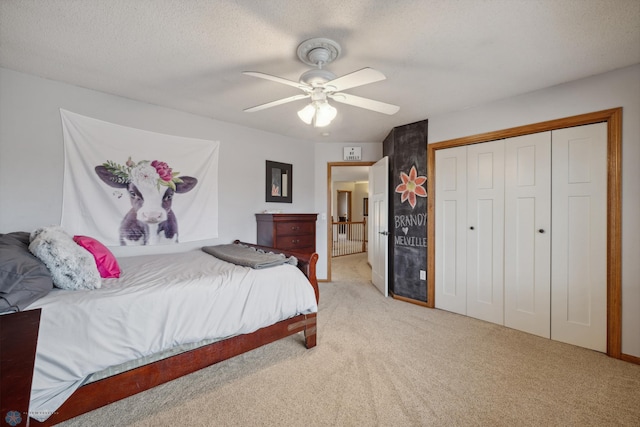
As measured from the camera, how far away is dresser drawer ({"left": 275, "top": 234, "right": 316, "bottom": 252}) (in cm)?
339

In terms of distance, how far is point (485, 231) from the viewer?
2.80 m

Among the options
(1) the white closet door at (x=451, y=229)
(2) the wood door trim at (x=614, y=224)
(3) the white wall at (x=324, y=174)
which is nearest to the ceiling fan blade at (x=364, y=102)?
(1) the white closet door at (x=451, y=229)

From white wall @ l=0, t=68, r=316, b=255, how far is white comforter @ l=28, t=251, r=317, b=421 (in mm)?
939

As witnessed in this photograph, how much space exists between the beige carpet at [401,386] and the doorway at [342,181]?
6.53 ft

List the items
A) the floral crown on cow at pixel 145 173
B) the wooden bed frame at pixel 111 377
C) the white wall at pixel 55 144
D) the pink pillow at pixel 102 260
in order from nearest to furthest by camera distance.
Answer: the wooden bed frame at pixel 111 377 → the pink pillow at pixel 102 260 → the white wall at pixel 55 144 → the floral crown on cow at pixel 145 173

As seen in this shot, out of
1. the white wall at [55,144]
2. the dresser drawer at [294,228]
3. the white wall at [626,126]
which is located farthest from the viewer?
the dresser drawer at [294,228]

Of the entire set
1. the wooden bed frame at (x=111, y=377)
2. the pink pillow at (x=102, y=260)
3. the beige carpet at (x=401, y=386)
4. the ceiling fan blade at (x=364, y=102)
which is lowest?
the beige carpet at (x=401, y=386)

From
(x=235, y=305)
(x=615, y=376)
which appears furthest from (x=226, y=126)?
(x=615, y=376)

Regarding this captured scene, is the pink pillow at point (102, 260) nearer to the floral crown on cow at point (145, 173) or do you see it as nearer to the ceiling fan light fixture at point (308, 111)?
the floral crown on cow at point (145, 173)

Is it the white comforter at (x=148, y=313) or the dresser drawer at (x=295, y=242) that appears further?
the dresser drawer at (x=295, y=242)

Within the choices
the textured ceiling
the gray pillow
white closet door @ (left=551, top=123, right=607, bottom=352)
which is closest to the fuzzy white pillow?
the gray pillow

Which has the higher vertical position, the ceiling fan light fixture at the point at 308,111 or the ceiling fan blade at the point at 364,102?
the ceiling fan blade at the point at 364,102

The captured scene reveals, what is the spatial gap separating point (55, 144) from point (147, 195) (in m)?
0.80

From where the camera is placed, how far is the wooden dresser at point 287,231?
10.9 ft
